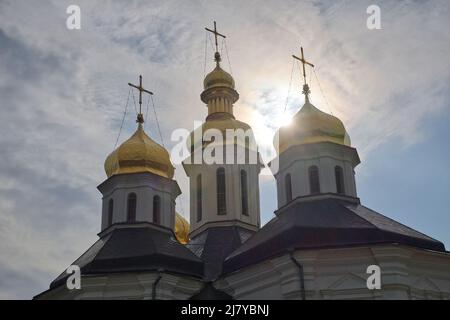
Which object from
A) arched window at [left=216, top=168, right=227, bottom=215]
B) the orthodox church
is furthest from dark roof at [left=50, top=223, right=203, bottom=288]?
arched window at [left=216, top=168, right=227, bottom=215]

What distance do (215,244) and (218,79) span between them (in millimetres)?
6930

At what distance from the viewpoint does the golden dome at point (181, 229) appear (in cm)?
2669

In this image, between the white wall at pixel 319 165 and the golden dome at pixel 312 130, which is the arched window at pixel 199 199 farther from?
the golden dome at pixel 312 130

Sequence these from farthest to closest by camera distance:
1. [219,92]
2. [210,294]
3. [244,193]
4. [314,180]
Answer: [219,92]
[244,193]
[314,180]
[210,294]

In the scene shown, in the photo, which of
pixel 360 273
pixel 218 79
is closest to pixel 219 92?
pixel 218 79

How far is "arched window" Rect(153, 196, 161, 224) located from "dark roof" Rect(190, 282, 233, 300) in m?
4.15

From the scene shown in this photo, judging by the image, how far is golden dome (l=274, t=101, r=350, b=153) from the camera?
20234mm

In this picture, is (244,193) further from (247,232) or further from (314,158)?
(314,158)

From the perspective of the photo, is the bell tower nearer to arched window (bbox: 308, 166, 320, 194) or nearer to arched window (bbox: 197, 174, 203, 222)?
arched window (bbox: 197, 174, 203, 222)

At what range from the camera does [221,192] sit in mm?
22797

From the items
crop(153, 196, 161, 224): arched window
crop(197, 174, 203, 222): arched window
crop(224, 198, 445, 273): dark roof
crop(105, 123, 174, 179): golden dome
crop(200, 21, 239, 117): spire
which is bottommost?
crop(224, 198, 445, 273): dark roof

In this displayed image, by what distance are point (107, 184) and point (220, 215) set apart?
3887mm
